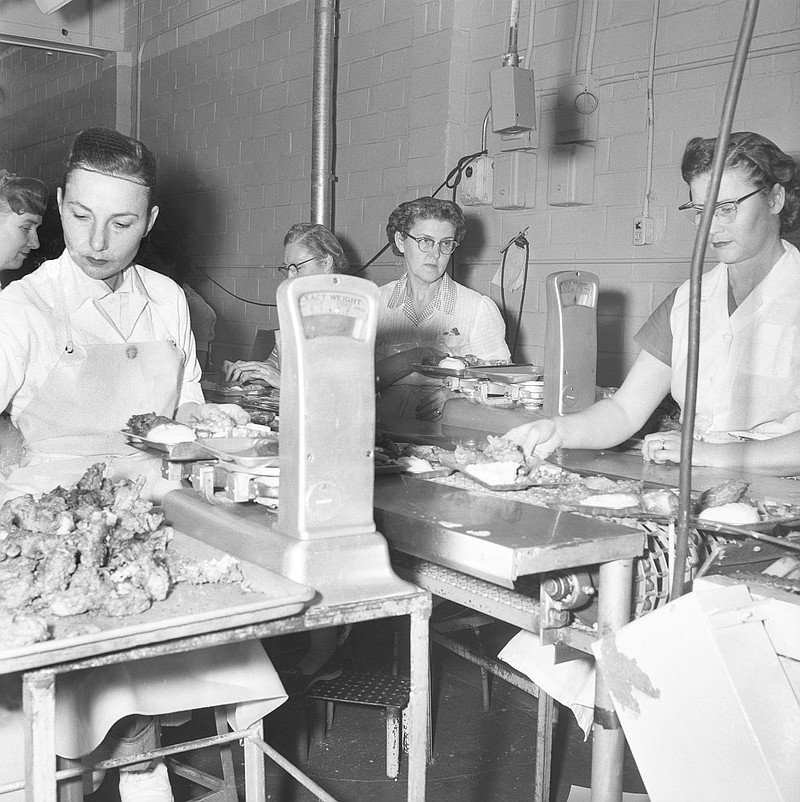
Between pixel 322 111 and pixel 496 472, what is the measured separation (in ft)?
13.3

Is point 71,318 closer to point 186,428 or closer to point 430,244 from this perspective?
point 186,428

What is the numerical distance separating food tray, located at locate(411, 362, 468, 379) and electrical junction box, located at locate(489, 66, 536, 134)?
1296 millimetres

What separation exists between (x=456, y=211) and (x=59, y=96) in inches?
202

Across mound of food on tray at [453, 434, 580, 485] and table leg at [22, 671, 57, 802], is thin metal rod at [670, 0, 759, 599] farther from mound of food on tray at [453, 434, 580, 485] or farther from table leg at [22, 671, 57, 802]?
table leg at [22, 671, 57, 802]

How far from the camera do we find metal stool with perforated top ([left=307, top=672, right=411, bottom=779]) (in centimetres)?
263

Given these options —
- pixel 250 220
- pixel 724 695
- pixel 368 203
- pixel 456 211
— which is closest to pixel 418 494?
pixel 724 695

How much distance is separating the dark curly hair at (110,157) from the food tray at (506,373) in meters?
1.31


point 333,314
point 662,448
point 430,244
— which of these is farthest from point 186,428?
point 430,244

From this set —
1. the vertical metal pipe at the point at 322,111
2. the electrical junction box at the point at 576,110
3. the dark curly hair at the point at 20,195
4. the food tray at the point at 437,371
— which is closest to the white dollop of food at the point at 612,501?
the food tray at the point at 437,371

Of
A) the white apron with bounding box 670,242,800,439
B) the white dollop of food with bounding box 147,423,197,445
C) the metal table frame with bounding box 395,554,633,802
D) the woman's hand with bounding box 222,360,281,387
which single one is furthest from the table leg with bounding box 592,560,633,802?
the woman's hand with bounding box 222,360,281,387

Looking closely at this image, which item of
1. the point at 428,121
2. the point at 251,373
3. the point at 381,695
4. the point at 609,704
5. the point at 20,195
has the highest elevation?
the point at 428,121

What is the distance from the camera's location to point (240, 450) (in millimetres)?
1625

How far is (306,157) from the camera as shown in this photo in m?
5.88

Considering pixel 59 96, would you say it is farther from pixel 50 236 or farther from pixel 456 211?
pixel 456 211
